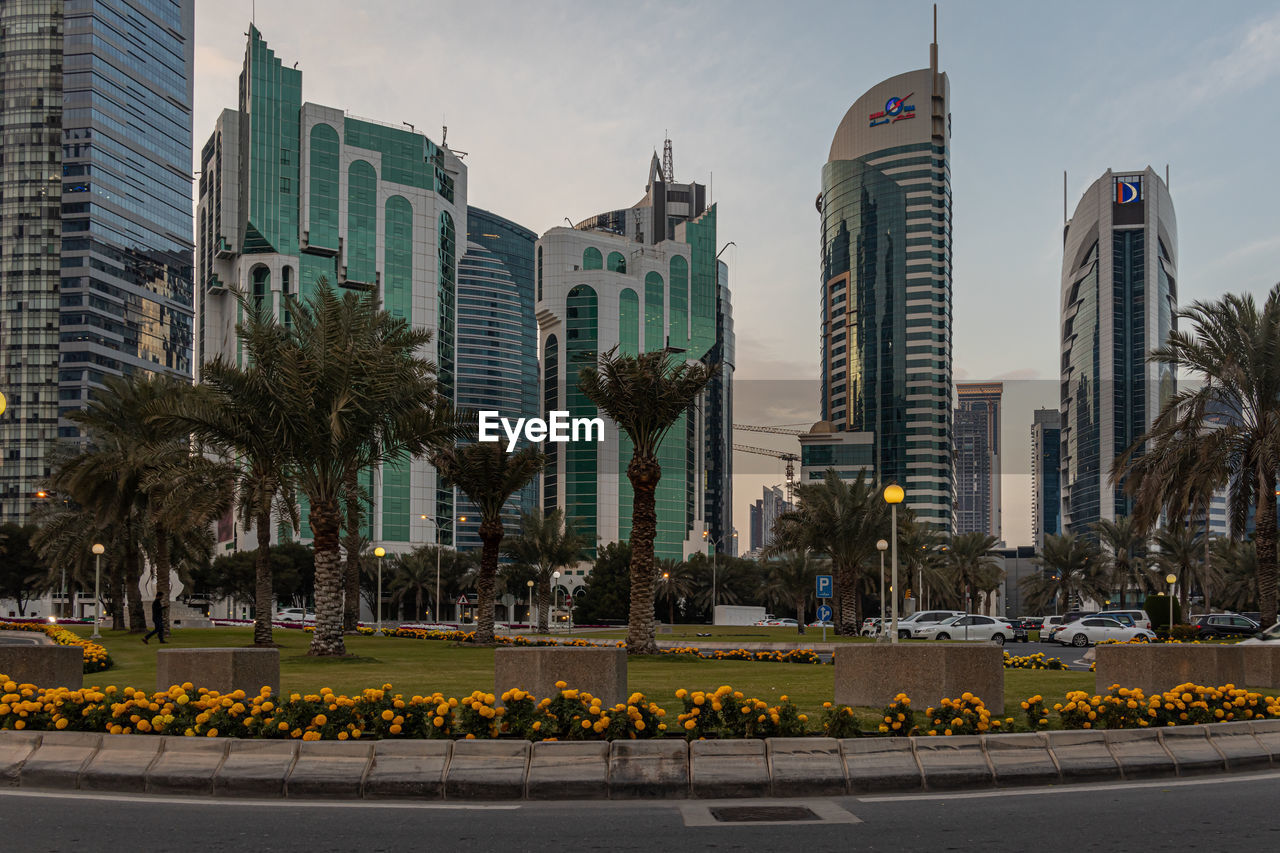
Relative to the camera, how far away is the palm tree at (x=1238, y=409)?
3112 cm

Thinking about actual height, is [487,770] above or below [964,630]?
above

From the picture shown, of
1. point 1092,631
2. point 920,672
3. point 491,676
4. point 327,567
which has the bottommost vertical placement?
point 1092,631

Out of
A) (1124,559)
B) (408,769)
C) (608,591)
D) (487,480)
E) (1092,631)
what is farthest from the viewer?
(608,591)

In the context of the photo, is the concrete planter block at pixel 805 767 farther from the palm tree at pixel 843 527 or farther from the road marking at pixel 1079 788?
the palm tree at pixel 843 527

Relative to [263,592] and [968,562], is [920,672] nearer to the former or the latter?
[263,592]

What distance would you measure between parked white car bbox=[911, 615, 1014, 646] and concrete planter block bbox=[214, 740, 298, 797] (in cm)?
3921

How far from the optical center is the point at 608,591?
92.5 meters

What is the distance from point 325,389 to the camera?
92.0ft

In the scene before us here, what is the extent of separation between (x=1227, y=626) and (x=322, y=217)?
131380 mm

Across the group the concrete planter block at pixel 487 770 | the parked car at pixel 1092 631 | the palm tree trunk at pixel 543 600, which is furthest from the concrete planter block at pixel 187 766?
the palm tree trunk at pixel 543 600

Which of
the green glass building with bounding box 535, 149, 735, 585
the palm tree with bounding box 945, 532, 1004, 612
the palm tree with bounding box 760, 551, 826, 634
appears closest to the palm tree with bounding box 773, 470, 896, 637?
the palm tree with bounding box 760, 551, 826, 634

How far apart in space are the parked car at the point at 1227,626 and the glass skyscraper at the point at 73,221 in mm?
150379

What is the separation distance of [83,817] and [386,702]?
2847 millimetres

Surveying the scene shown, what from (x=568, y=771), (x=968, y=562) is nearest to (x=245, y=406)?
(x=568, y=771)
